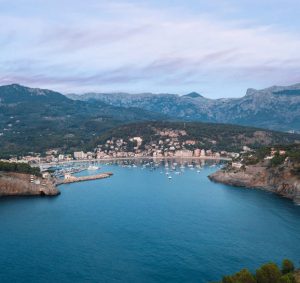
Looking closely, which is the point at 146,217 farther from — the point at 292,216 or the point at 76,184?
the point at 76,184

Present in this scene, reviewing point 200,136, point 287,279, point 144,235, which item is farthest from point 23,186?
point 200,136

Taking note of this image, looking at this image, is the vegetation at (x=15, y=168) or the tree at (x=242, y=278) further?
the vegetation at (x=15, y=168)

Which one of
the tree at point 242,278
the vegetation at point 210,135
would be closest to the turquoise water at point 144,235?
the tree at point 242,278

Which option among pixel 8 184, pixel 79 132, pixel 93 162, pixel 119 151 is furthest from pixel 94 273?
pixel 79 132

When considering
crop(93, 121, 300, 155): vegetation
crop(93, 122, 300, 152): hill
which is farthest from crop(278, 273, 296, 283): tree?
crop(93, 122, 300, 152): hill

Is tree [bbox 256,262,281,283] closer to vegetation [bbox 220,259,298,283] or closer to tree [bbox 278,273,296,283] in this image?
vegetation [bbox 220,259,298,283]

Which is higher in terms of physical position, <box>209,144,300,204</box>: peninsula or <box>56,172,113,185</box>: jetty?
<box>209,144,300,204</box>: peninsula

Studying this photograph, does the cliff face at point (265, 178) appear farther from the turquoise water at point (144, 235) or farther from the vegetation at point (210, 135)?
the vegetation at point (210, 135)
